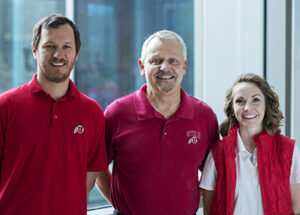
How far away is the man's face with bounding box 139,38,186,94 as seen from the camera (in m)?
1.73

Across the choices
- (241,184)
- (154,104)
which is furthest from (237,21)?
(241,184)

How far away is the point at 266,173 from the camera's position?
169 cm

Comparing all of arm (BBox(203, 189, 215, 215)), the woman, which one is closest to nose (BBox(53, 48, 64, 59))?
the woman

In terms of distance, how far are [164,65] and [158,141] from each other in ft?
1.28

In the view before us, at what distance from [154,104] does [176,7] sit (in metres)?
1.24

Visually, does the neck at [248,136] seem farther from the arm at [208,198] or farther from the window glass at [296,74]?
the window glass at [296,74]

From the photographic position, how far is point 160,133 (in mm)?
1728

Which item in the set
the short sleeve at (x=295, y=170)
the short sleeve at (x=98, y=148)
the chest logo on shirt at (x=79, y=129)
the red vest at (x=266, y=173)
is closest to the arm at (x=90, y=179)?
the short sleeve at (x=98, y=148)

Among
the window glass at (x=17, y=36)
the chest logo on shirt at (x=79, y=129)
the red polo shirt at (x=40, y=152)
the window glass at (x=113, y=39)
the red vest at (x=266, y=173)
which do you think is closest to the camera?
the red polo shirt at (x=40, y=152)

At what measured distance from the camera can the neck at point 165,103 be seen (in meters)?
1.79

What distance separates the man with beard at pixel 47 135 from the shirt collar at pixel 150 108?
0.92 ft

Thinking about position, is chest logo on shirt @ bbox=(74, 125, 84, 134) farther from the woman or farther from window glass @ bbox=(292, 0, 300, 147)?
window glass @ bbox=(292, 0, 300, 147)

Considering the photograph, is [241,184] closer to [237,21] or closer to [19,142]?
[19,142]

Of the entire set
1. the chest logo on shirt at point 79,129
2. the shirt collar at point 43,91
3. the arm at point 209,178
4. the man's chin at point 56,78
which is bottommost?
the arm at point 209,178
